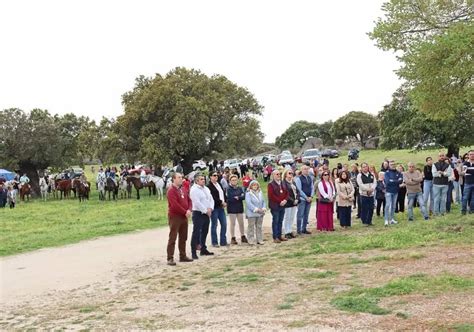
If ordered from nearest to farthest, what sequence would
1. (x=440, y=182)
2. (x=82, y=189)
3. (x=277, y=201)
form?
(x=277, y=201)
(x=440, y=182)
(x=82, y=189)

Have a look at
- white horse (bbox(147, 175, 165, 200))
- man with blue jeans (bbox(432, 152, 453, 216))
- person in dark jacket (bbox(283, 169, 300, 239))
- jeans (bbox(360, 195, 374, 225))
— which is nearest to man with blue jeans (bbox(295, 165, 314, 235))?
person in dark jacket (bbox(283, 169, 300, 239))

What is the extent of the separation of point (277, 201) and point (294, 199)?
0.74m

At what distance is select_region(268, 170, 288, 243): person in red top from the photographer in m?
14.0

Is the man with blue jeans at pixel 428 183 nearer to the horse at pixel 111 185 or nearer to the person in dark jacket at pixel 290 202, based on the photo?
the person in dark jacket at pixel 290 202

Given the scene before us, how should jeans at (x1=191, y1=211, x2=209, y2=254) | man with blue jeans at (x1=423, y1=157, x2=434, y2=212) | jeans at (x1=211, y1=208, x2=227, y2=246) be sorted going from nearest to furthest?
1. jeans at (x1=191, y1=211, x2=209, y2=254)
2. jeans at (x1=211, y1=208, x2=227, y2=246)
3. man with blue jeans at (x1=423, y1=157, x2=434, y2=212)

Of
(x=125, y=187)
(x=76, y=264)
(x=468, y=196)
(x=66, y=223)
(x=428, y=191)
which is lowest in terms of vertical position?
(x=76, y=264)

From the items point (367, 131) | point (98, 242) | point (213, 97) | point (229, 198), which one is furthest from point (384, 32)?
point (367, 131)

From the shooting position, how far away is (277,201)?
14.1 meters

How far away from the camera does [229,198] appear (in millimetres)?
14102

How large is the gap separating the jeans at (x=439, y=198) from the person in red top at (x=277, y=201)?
4912mm

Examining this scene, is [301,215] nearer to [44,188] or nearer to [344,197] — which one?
[344,197]

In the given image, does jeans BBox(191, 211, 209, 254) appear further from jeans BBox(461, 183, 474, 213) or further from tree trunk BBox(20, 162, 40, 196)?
tree trunk BBox(20, 162, 40, 196)

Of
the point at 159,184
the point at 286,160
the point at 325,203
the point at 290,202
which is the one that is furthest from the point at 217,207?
the point at 286,160

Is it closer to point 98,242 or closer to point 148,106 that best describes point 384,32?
point 98,242
